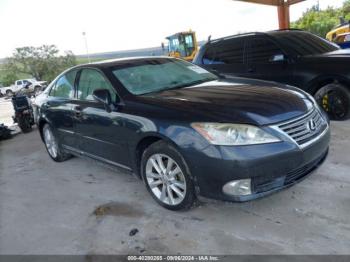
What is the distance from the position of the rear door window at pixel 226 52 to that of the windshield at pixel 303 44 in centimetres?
69

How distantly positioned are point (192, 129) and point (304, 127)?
0.96 metres

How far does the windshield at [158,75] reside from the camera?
3.52 meters

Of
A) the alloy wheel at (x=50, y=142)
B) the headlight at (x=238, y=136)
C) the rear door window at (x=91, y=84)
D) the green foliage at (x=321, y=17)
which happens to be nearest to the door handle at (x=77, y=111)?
the rear door window at (x=91, y=84)

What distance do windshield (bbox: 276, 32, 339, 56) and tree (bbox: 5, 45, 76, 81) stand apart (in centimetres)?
4329

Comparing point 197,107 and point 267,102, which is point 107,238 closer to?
point 197,107

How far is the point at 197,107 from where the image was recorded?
281cm

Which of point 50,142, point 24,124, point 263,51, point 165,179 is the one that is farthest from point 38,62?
point 165,179

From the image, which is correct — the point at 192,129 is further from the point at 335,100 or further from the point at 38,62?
the point at 38,62

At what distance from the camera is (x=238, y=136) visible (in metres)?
2.55

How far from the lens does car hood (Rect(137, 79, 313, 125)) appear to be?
8.66 feet

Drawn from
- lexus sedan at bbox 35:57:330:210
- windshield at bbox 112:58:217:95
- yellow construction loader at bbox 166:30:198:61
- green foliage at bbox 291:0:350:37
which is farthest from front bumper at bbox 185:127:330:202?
green foliage at bbox 291:0:350:37

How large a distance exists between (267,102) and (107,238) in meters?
1.82

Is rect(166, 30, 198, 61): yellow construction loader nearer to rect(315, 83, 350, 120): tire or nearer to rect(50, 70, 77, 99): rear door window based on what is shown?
rect(315, 83, 350, 120): tire

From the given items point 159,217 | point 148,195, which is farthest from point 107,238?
point 148,195
